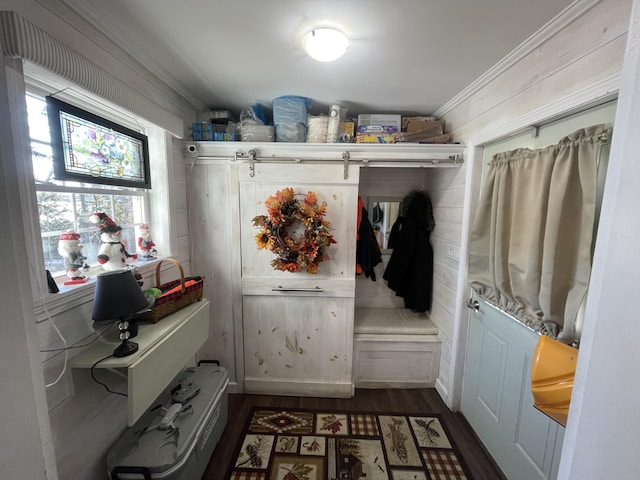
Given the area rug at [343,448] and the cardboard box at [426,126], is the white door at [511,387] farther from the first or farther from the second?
the cardboard box at [426,126]

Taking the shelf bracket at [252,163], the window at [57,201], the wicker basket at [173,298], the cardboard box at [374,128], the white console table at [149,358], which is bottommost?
the white console table at [149,358]

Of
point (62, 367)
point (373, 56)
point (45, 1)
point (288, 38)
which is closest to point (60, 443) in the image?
point (62, 367)

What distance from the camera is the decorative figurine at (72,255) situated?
1.11 meters

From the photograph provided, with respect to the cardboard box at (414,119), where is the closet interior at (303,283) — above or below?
below

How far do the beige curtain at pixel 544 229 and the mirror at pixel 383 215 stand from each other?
974mm

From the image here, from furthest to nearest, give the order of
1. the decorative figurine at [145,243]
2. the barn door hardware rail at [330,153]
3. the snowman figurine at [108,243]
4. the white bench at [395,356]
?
the white bench at [395,356] → the barn door hardware rail at [330,153] → the decorative figurine at [145,243] → the snowman figurine at [108,243]

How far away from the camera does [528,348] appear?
1.31 m

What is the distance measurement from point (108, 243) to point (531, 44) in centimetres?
241

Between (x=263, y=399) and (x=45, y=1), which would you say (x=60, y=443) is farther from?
(x=45, y=1)

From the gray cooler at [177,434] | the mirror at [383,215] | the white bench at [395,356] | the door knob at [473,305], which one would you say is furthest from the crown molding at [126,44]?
the door knob at [473,305]

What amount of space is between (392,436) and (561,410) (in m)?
1.20

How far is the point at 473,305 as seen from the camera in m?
1.76

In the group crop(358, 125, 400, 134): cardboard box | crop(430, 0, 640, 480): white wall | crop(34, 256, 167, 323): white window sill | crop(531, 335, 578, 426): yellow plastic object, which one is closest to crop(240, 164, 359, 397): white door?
crop(358, 125, 400, 134): cardboard box

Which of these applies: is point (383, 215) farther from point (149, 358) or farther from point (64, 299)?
point (64, 299)
